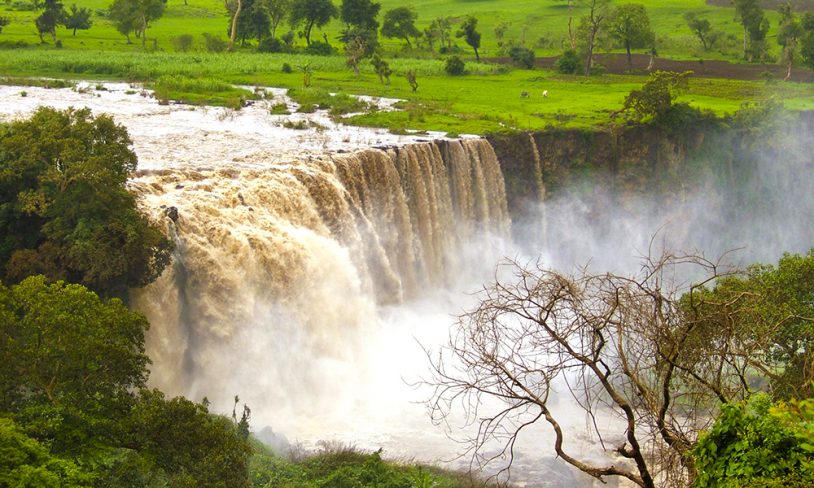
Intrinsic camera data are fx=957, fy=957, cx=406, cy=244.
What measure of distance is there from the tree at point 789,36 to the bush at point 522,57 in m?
16.5

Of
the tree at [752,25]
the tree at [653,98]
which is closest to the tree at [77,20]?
the tree at [653,98]

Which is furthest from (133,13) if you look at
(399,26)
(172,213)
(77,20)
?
(172,213)

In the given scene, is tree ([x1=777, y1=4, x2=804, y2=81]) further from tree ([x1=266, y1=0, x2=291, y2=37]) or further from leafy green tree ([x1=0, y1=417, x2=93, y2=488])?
leafy green tree ([x1=0, y1=417, x2=93, y2=488])

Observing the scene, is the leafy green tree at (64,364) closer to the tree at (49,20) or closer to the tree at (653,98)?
the tree at (653,98)

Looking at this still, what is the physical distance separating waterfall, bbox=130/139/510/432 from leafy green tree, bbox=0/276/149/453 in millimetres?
6594

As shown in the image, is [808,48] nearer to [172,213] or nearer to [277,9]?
[277,9]

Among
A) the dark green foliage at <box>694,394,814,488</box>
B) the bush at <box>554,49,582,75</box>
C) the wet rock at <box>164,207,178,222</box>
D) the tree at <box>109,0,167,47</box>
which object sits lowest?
the wet rock at <box>164,207,178,222</box>

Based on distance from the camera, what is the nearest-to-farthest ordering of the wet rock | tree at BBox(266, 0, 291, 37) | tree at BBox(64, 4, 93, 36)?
the wet rock → tree at BBox(64, 4, 93, 36) → tree at BBox(266, 0, 291, 37)

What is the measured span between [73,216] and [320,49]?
4892 centimetres

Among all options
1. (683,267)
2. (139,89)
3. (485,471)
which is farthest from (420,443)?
(139,89)

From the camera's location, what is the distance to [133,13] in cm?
6378

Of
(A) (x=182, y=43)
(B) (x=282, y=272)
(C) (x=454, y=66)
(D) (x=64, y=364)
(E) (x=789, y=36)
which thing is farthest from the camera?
(E) (x=789, y=36)

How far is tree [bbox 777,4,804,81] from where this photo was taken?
62.4m

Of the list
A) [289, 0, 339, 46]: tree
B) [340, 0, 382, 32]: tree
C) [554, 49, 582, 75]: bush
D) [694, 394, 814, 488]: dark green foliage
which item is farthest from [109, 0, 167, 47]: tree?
[694, 394, 814, 488]: dark green foliage
